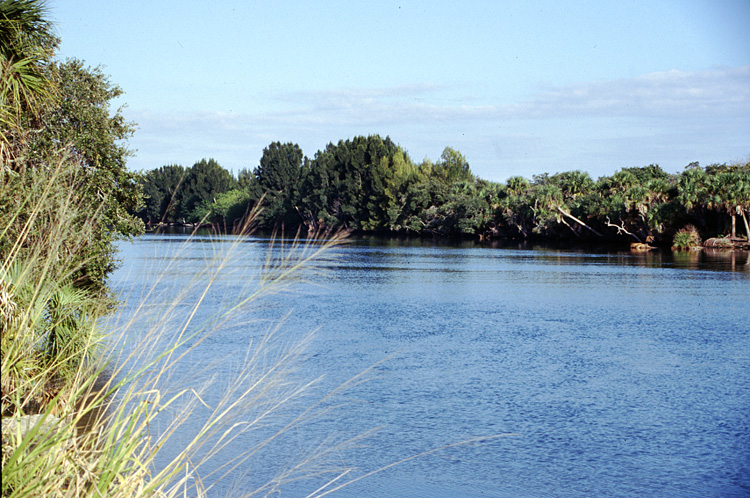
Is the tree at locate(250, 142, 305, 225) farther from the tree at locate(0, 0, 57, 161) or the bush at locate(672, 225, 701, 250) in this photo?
the tree at locate(0, 0, 57, 161)

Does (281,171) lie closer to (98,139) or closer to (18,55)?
(98,139)

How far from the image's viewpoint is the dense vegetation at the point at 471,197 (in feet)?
181

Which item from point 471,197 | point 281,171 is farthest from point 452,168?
point 281,171

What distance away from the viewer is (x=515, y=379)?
14.3 m

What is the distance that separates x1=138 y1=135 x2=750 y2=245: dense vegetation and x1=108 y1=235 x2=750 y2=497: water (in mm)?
6805

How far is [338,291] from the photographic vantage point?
2969 centimetres

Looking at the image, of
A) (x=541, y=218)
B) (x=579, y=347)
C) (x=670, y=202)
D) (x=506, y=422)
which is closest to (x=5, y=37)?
(x=506, y=422)

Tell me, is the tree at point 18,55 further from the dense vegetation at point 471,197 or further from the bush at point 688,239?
the bush at point 688,239

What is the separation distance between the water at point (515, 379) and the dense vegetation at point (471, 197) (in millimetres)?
6805

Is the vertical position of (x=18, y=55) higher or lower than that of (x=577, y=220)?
higher

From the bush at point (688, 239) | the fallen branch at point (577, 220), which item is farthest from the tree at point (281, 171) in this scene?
the bush at point (688, 239)

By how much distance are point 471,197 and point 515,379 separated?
68.1 metres

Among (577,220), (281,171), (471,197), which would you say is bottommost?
(577,220)

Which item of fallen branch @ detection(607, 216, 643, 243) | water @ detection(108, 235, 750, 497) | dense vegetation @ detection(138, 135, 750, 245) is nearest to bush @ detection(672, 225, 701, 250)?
dense vegetation @ detection(138, 135, 750, 245)
